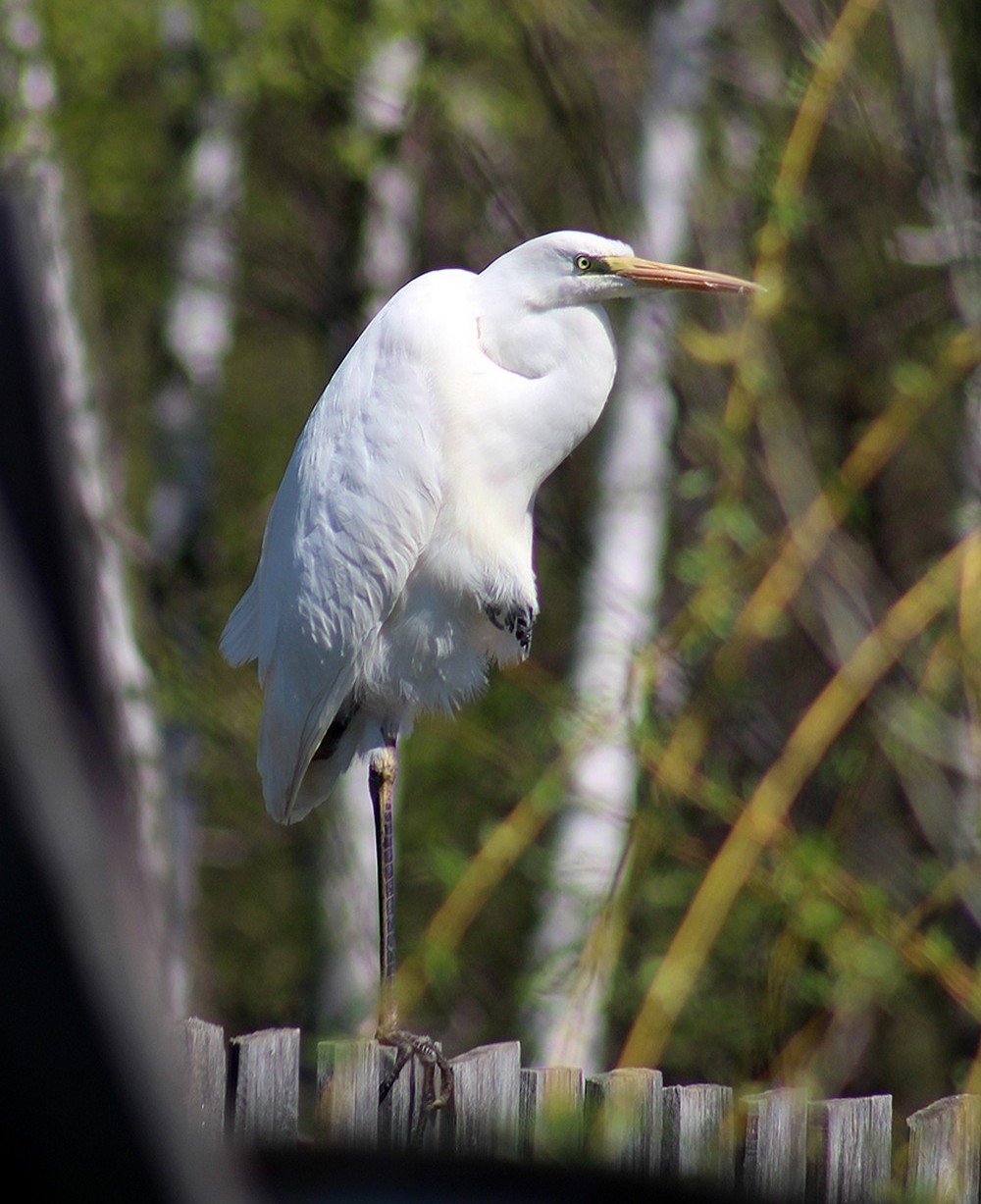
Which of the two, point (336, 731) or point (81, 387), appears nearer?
point (336, 731)

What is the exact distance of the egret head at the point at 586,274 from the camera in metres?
2.35

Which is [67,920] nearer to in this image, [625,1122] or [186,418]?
[625,1122]

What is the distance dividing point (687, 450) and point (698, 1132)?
62.4 inches

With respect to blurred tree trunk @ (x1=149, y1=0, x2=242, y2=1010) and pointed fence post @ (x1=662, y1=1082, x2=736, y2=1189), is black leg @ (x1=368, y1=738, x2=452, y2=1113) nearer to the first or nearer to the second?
pointed fence post @ (x1=662, y1=1082, x2=736, y2=1189)

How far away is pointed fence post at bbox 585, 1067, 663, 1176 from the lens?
1808mm

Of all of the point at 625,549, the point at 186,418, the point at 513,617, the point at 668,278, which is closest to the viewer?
the point at 668,278

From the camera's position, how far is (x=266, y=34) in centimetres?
436

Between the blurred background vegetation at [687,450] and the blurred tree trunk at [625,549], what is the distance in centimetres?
8

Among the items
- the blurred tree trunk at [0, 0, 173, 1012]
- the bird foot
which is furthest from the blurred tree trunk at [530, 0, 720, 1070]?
the blurred tree trunk at [0, 0, 173, 1012]

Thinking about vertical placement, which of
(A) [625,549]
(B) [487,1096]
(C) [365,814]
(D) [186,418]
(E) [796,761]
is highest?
(D) [186,418]

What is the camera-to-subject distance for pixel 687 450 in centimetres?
305

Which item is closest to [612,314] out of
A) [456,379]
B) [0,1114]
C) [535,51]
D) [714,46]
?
[714,46]

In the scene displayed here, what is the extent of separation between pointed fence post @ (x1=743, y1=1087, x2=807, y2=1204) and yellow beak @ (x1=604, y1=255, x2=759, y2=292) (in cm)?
126

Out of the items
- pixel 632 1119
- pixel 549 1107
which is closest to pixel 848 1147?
pixel 632 1119
